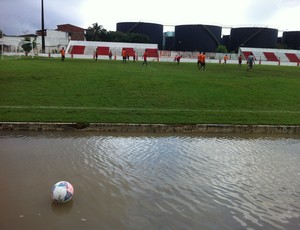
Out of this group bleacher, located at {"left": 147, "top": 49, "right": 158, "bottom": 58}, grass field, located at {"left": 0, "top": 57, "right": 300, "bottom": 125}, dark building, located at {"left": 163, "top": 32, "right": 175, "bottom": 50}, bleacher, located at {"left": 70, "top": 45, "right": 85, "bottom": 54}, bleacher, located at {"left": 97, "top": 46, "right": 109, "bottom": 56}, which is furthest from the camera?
dark building, located at {"left": 163, "top": 32, "right": 175, "bottom": 50}

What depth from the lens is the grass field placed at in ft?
42.9

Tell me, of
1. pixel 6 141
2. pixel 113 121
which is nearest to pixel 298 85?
pixel 113 121

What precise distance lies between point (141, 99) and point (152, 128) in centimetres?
454

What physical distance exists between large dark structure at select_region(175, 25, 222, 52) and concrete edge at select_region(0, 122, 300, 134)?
79.2 metres

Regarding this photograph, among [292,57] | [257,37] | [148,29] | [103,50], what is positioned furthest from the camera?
[148,29]

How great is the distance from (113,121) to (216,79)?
1288 cm

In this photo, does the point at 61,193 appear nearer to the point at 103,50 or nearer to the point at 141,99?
the point at 141,99

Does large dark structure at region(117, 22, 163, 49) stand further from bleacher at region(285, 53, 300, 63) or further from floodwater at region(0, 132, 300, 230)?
floodwater at region(0, 132, 300, 230)

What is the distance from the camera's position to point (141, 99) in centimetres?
1627

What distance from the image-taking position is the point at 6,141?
9938 mm

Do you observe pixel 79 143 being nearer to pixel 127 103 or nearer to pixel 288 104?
pixel 127 103

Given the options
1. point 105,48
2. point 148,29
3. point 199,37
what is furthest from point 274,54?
point 105,48

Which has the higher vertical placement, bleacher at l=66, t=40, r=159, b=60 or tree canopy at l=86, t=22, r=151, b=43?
tree canopy at l=86, t=22, r=151, b=43

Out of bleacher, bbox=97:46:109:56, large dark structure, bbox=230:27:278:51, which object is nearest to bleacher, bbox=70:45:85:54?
bleacher, bbox=97:46:109:56
